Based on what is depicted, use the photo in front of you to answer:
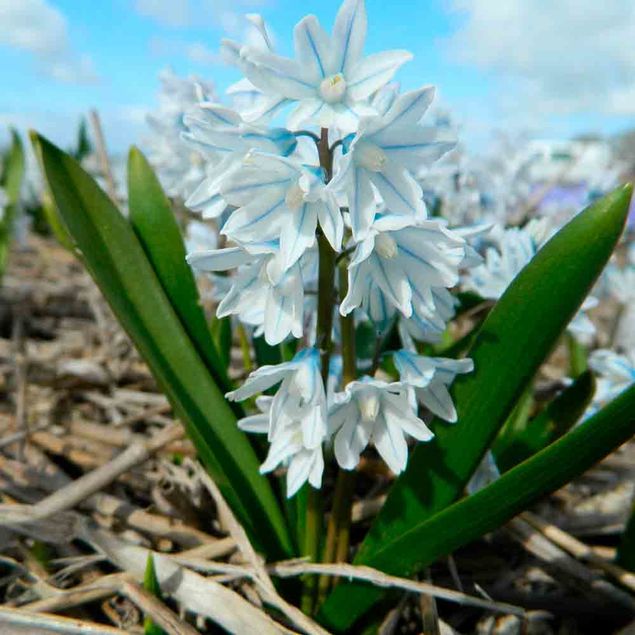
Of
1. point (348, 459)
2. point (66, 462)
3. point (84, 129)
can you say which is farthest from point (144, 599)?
point (84, 129)

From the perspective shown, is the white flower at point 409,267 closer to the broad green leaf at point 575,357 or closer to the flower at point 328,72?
the flower at point 328,72

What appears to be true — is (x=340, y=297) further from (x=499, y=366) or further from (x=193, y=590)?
(x=193, y=590)

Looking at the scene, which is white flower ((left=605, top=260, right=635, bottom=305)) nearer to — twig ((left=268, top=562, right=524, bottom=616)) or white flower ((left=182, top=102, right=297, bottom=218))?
twig ((left=268, top=562, right=524, bottom=616))

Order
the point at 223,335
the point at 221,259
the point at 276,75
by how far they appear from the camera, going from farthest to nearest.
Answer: the point at 223,335 < the point at 221,259 < the point at 276,75

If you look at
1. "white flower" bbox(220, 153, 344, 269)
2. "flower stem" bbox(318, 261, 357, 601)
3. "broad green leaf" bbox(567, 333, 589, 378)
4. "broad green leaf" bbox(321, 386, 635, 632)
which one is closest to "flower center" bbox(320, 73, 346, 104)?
"white flower" bbox(220, 153, 344, 269)

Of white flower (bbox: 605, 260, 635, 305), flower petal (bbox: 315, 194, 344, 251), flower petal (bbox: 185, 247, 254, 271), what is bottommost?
white flower (bbox: 605, 260, 635, 305)

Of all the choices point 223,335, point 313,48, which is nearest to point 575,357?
point 223,335

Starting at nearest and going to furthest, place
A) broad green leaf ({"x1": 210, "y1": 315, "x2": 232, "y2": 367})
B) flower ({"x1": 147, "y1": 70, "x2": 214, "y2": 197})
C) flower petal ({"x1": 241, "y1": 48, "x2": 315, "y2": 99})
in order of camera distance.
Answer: flower petal ({"x1": 241, "y1": 48, "x2": 315, "y2": 99}) → broad green leaf ({"x1": 210, "y1": 315, "x2": 232, "y2": 367}) → flower ({"x1": 147, "y1": 70, "x2": 214, "y2": 197})
